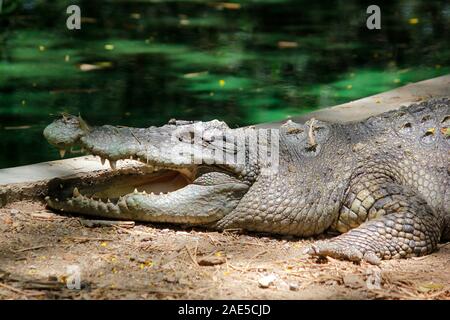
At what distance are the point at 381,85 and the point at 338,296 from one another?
6.20 m

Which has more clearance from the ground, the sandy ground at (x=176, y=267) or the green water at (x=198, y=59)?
the green water at (x=198, y=59)

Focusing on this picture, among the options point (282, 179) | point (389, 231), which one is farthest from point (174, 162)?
point (389, 231)

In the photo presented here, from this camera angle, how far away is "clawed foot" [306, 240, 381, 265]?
4.86 meters

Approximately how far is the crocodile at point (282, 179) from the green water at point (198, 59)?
96.3 inches

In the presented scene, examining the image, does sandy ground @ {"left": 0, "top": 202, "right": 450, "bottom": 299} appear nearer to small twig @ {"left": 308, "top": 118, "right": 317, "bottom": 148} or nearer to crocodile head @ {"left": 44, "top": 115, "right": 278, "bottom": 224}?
crocodile head @ {"left": 44, "top": 115, "right": 278, "bottom": 224}

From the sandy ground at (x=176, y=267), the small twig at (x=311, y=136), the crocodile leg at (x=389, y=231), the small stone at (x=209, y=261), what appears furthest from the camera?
the small twig at (x=311, y=136)

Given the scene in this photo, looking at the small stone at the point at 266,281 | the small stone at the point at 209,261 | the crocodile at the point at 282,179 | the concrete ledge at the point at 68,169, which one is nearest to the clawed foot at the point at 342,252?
the crocodile at the point at 282,179

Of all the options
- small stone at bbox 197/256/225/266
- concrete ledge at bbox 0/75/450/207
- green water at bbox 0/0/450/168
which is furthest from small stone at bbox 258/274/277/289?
green water at bbox 0/0/450/168

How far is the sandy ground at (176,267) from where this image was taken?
4.33 meters

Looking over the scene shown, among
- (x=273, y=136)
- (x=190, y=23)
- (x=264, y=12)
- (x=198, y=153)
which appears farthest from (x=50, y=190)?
(x=264, y=12)

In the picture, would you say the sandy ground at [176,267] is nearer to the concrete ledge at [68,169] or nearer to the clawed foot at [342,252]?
the clawed foot at [342,252]

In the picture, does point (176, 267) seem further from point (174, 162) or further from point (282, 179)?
point (282, 179)

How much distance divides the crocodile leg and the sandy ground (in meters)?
0.07

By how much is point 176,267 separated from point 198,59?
7061 mm
